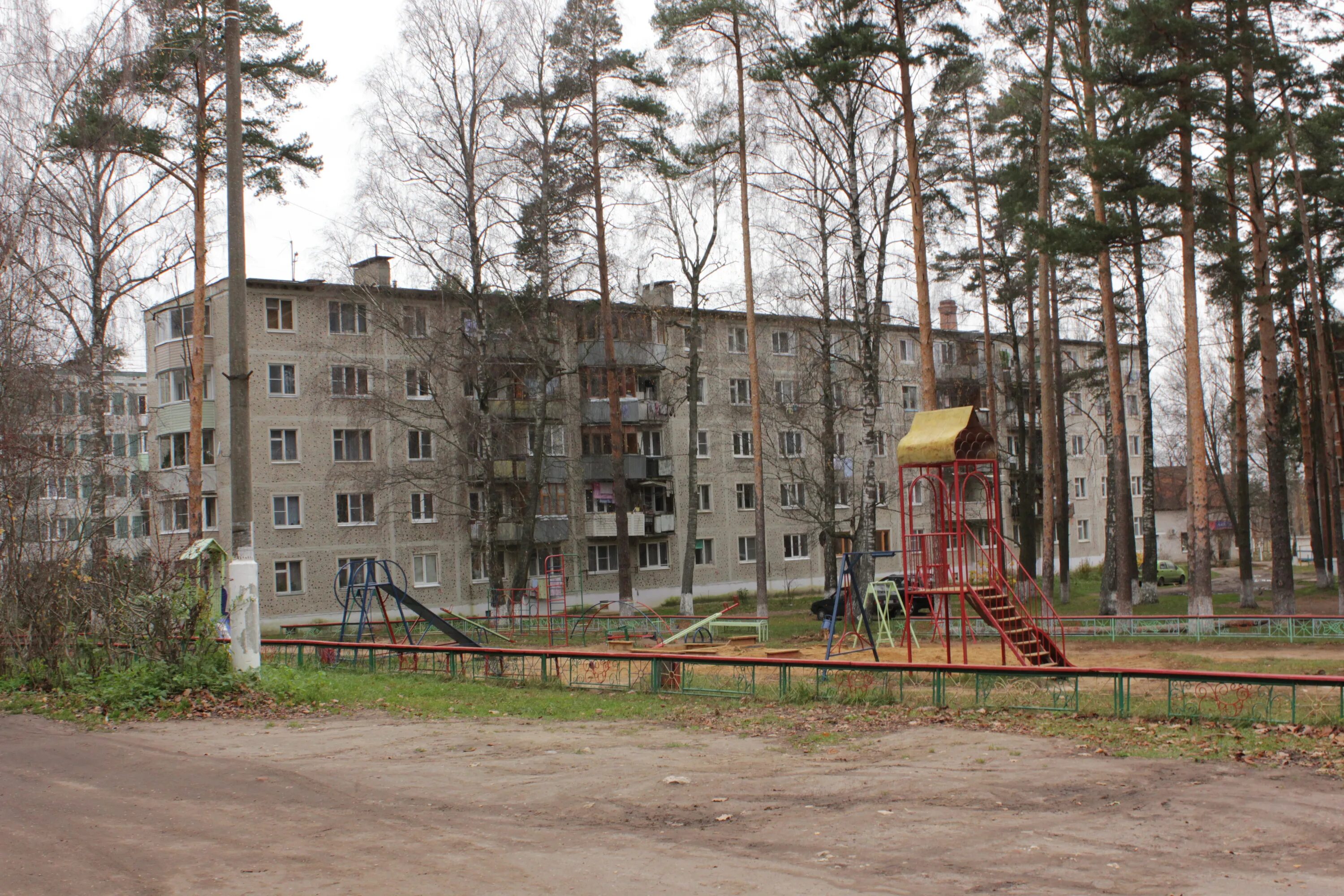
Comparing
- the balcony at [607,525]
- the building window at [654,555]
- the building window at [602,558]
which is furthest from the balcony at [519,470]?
the building window at [654,555]

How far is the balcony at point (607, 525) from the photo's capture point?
4572 cm

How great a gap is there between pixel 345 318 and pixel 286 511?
24.0 ft

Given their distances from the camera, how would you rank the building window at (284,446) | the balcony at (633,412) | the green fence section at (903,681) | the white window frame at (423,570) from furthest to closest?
the balcony at (633,412) → the white window frame at (423,570) → the building window at (284,446) → the green fence section at (903,681)

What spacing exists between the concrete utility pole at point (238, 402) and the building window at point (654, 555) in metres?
35.0

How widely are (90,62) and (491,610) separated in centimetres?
2175

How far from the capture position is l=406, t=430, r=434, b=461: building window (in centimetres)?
4244

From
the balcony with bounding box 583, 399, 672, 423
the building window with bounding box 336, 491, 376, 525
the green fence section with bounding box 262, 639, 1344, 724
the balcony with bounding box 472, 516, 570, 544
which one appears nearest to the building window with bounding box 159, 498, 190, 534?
the building window with bounding box 336, 491, 376, 525

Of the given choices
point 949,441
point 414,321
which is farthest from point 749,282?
point 414,321

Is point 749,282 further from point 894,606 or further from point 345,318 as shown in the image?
point 345,318

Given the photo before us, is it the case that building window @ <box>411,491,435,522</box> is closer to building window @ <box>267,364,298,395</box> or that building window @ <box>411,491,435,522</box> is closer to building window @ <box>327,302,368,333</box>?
building window @ <box>267,364,298,395</box>

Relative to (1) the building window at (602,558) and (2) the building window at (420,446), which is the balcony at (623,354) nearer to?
(2) the building window at (420,446)

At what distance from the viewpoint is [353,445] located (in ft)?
136

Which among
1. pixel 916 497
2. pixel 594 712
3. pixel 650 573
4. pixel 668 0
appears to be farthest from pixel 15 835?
pixel 916 497

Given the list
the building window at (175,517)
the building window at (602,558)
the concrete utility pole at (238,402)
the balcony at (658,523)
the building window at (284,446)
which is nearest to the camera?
the concrete utility pole at (238,402)
